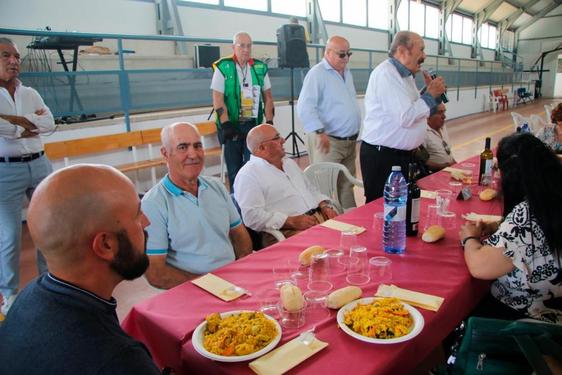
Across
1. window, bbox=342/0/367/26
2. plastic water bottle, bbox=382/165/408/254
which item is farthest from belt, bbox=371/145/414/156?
window, bbox=342/0/367/26

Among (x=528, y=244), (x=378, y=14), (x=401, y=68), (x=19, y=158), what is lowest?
(x=528, y=244)

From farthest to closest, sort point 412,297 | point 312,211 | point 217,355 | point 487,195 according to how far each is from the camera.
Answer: point 312,211 → point 487,195 → point 412,297 → point 217,355

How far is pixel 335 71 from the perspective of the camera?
3701mm

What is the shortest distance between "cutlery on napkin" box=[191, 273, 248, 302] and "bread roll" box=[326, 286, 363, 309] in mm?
285

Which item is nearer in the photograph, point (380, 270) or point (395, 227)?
point (380, 270)

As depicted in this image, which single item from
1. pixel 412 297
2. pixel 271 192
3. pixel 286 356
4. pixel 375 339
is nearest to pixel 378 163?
pixel 271 192

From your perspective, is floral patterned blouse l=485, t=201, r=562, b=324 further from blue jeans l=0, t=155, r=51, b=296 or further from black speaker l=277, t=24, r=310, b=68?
black speaker l=277, t=24, r=310, b=68

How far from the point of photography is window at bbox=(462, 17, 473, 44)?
57.0 ft

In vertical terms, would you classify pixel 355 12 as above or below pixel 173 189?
above

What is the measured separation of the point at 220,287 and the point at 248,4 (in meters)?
8.52

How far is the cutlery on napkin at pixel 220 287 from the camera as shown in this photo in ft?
4.33

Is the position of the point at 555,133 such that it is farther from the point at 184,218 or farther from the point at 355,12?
the point at 355,12

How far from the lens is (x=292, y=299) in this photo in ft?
3.82

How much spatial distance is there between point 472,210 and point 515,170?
681 mm
